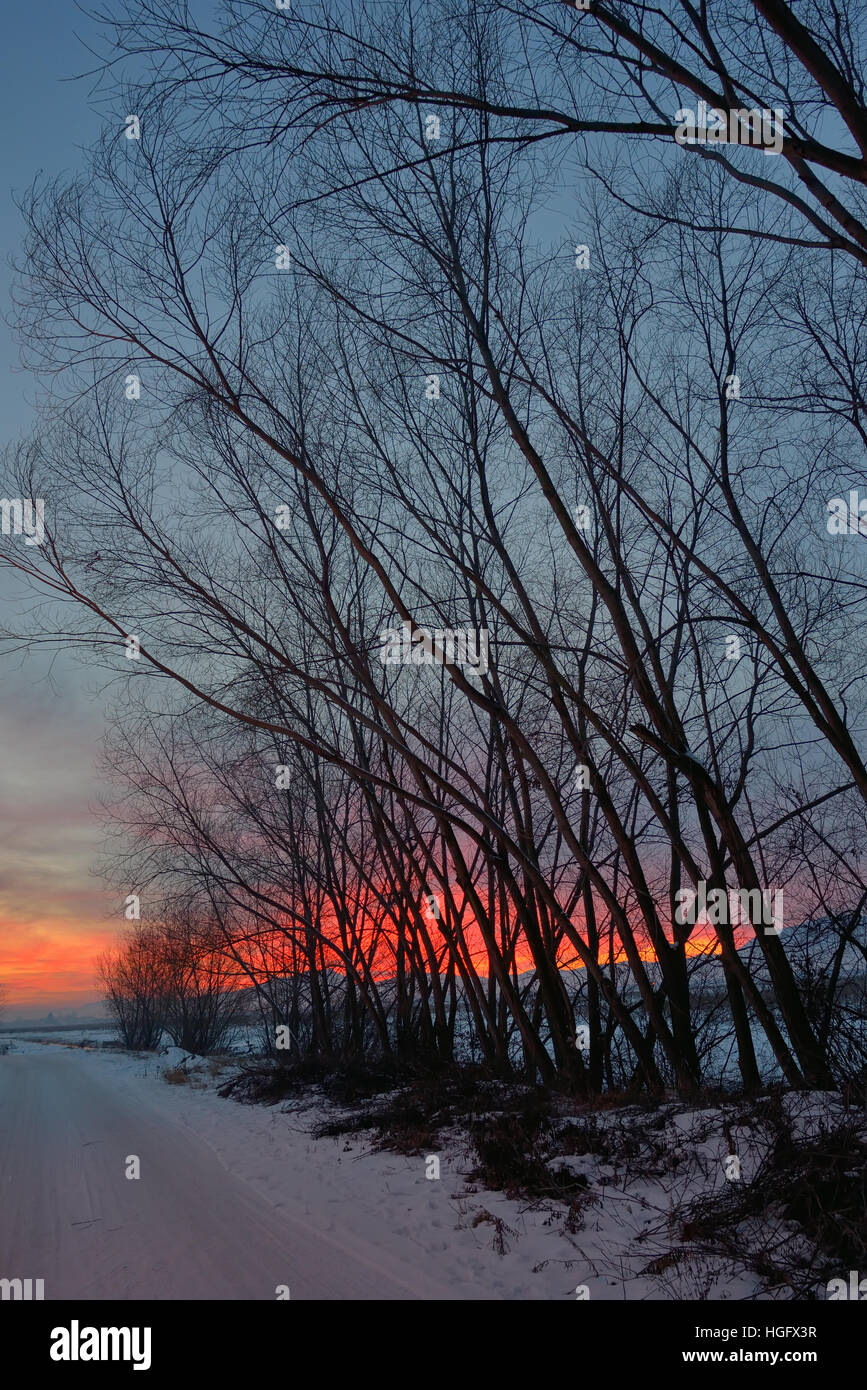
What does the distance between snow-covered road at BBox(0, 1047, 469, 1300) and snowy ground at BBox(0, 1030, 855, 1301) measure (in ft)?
0.05

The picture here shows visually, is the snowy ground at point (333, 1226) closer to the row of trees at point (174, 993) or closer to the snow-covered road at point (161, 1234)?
the snow-covered road at point (161, 1234)

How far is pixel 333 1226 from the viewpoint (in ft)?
18.3

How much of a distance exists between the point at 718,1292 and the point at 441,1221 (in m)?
2.21

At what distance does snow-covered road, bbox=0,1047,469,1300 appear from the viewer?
4.36 meters

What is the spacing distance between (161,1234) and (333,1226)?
40.9 inches

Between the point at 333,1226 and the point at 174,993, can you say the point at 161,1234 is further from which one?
the point at 174,993

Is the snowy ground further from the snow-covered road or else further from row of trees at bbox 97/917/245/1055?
row of trees at bbox 97/917/245/1055

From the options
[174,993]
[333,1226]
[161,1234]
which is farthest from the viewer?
[174,993]

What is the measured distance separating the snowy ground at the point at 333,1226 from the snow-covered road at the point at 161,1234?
0.6 inches

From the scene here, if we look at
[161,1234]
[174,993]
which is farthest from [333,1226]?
[174,993]

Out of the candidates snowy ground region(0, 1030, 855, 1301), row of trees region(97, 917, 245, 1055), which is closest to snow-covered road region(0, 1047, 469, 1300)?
snowy ground region(0, 1030, 855, 1301)
